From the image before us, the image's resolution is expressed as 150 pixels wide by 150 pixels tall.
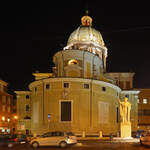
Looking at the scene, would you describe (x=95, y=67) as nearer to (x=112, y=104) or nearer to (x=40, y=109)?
(x=112, y=104)

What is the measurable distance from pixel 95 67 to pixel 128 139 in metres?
21.3

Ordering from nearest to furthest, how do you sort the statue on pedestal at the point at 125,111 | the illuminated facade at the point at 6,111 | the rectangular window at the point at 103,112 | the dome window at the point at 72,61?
the statue on pedestal at the point at 125,111 < the rectangular window at the point at 103,112 < the dome window at the point at 72,61 < the illuminated facade at the point at 6,111

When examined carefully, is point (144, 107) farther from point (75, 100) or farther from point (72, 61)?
point (75, 100)

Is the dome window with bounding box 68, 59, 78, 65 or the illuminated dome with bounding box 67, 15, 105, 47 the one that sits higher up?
the illuminated dome with bounding box 67, 15, 105, 47

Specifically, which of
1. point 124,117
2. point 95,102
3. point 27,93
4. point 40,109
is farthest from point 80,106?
point 27,93

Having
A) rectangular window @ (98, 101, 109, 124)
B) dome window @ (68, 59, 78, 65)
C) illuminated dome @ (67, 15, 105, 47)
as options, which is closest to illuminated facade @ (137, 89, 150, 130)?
illuminated dome @ (67, 15, 105, 47)

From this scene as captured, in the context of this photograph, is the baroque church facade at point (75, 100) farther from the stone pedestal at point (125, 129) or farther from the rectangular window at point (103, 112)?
the stone pedestal at point (125, 129)

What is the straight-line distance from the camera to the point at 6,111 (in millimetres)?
65438

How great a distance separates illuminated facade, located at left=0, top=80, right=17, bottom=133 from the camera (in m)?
62.5

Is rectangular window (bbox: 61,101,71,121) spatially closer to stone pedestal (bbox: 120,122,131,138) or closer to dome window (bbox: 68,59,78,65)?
dome window (bbox: 68,59,78,65)

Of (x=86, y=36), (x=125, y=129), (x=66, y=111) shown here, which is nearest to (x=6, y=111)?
(x=86, y=36)

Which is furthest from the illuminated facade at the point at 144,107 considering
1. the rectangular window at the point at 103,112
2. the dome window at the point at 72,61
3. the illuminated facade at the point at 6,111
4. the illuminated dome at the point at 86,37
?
the illuminated facade at the point at 6,111

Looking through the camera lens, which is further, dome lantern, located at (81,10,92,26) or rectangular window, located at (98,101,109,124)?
dome lantern, located at (81,10,92,26)

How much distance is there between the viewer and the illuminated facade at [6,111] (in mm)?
62500
